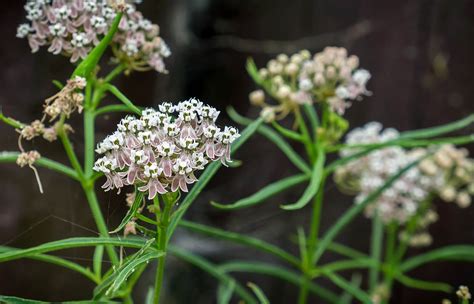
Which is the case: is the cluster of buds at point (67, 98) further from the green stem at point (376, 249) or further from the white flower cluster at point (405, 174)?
the green stem at point (376, 249)

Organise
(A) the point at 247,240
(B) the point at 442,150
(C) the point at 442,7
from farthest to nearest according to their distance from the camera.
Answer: (C) the point at 442,7 < (B) the point at 442,150 < (A) the point at 247,240

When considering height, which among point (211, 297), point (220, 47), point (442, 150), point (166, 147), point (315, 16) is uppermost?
point (315, 16)

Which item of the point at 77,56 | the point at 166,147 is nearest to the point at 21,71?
the point at 77,56

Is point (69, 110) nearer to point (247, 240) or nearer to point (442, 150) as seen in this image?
point (247, 240)

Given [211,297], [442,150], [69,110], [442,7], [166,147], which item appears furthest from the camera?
[211,297]

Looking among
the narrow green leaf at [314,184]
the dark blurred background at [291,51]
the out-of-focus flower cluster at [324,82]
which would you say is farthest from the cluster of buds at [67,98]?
the dark blurred background at [291,51]

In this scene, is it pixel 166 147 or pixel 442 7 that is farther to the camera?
pixel 442 7
